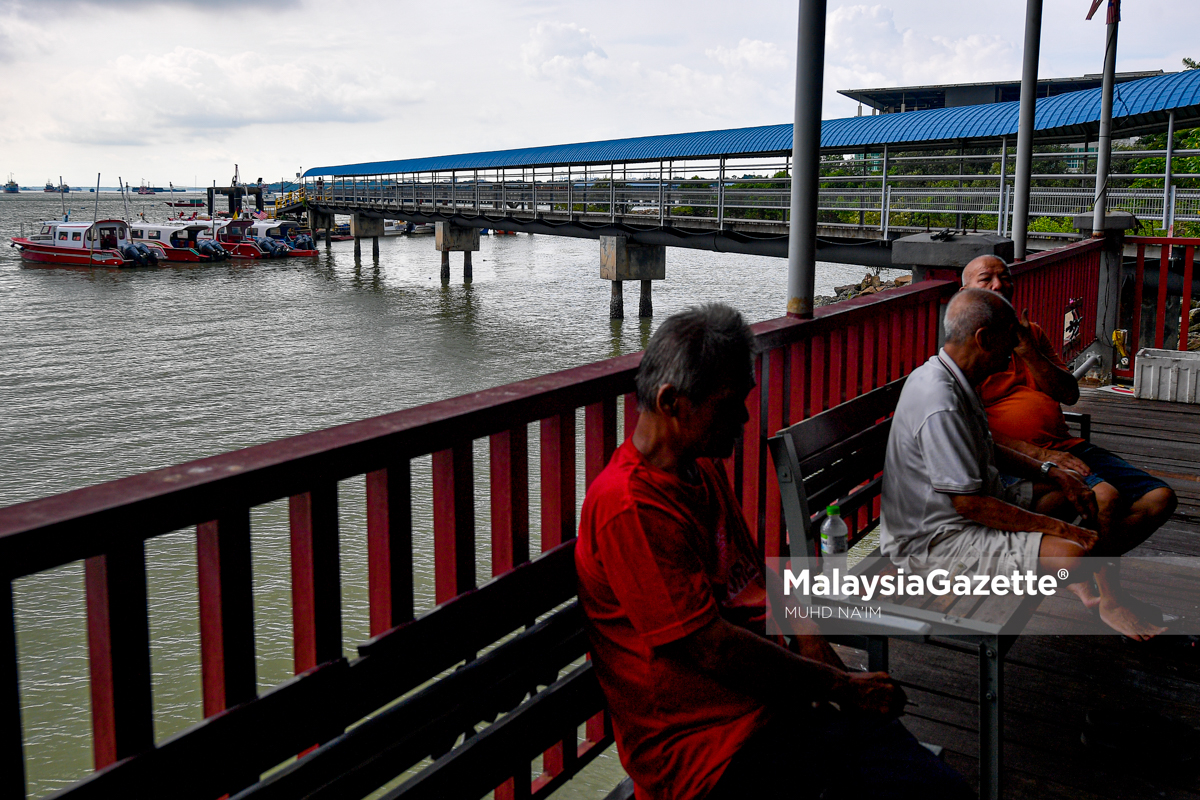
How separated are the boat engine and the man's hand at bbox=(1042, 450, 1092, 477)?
51134 mm

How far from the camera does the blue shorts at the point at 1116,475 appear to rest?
358cm

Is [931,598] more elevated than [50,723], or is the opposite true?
[931,598]

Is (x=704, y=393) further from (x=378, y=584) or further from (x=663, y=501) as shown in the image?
(x=378, y=584)

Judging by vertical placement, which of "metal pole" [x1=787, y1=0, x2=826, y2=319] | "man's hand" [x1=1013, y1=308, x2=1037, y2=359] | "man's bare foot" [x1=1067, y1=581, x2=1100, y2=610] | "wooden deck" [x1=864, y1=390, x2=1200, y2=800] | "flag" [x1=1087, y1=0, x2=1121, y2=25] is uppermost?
"flag" [x1=1087, y1=0, x2=1121, y2=25]

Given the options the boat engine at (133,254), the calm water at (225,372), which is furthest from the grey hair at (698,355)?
the boat engine at (133,254)

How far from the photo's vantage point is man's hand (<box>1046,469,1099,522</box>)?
336 cm

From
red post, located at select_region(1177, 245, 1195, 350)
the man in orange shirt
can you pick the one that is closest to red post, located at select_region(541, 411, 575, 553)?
the man in orange shirt

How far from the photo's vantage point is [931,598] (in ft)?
9.00

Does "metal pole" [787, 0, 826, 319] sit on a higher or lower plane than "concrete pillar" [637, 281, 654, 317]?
higher

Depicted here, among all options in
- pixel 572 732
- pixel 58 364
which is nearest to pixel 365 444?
pixel 572 732

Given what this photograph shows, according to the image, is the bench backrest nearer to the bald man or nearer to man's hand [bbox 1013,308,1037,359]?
the bald man

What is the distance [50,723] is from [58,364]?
17384 mm

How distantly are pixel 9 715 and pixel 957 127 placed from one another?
20851 millimetres

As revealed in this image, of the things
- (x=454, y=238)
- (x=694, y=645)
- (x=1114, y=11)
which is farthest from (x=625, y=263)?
(x=694, y=645)
